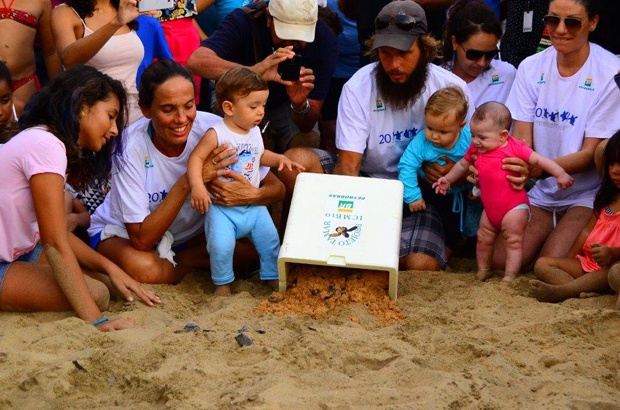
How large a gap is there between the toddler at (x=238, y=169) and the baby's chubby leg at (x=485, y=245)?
1.09 m

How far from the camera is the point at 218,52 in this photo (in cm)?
589

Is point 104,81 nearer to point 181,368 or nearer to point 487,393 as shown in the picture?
point 181,368

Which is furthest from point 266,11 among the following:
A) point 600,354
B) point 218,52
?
point 600,354

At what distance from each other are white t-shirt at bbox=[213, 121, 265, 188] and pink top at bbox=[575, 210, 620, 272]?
1822 millimetres

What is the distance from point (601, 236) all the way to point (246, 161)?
→ 1.93 metres

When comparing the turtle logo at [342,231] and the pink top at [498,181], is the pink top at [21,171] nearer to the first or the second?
the turtle logo at [342,231]

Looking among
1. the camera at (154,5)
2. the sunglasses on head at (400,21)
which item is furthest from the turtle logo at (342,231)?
the camera at (154,5)

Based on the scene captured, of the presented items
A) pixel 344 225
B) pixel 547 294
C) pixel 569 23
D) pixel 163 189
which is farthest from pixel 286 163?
pixel 569 23

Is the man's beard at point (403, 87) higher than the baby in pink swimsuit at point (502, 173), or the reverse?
the man's beard at point (403, 87)

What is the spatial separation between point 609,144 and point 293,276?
1.79 metres

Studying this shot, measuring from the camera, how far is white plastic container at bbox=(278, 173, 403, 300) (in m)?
4.53

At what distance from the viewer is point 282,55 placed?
5.50 m

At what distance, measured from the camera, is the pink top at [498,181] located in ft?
16.8

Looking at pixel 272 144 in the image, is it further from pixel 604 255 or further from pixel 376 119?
pixel 604 255
